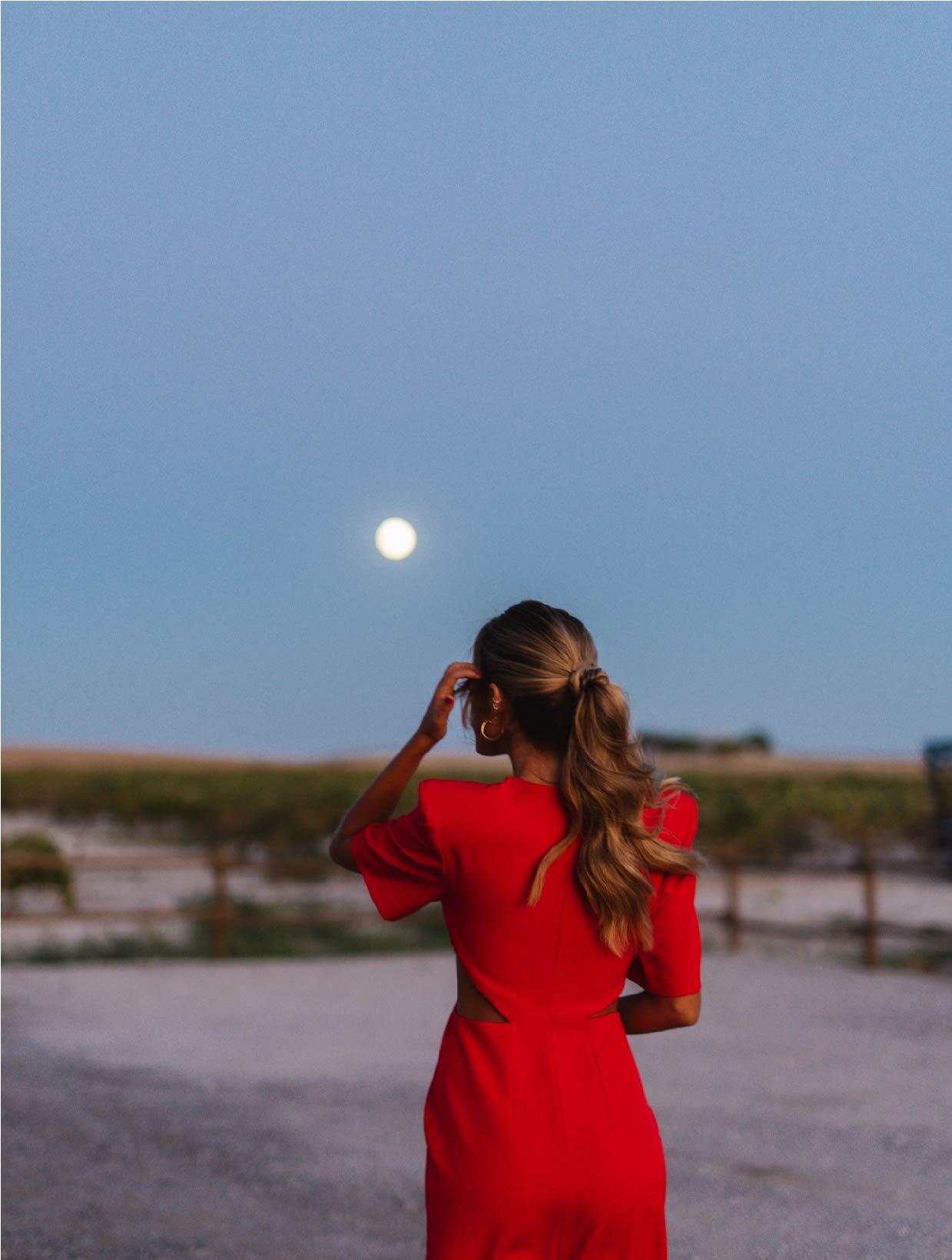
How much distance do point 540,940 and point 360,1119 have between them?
184 inches

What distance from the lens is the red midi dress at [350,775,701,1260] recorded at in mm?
1845

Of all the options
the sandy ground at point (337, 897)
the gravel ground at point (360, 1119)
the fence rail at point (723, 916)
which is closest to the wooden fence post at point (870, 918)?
the fence rail at point (723, 916)

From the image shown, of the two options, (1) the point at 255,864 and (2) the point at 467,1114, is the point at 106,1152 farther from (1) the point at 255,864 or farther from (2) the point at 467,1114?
(1) the point at 255,864

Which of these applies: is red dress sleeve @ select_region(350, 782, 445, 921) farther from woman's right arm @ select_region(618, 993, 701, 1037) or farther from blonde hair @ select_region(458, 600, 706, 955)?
woman's right arm @ select_region(618, 993, 701, 1037)

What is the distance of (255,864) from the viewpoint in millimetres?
12914

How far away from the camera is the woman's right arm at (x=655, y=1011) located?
6.73 ft

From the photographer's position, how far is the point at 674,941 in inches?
78.5

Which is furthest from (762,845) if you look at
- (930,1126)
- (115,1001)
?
(930,1126)

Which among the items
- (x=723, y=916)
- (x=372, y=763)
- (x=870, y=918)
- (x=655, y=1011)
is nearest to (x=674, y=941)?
(x=655, y=1011)

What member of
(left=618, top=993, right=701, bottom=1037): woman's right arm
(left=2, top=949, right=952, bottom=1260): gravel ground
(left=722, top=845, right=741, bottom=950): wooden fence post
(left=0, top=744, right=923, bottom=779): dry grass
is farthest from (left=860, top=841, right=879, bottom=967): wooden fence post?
(left=0, top=744, right=923, bottom=779): dry grass

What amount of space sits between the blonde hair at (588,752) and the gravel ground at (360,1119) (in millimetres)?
2683

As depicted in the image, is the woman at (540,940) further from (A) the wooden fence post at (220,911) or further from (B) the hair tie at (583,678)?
(A) the wooden fence post at (220,911)

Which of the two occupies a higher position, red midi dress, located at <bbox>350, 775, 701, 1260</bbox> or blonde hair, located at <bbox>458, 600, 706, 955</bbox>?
blonde hair, located at <bbox>458, 600, 706, 955</bbox>

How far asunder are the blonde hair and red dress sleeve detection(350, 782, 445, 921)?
0.15m
